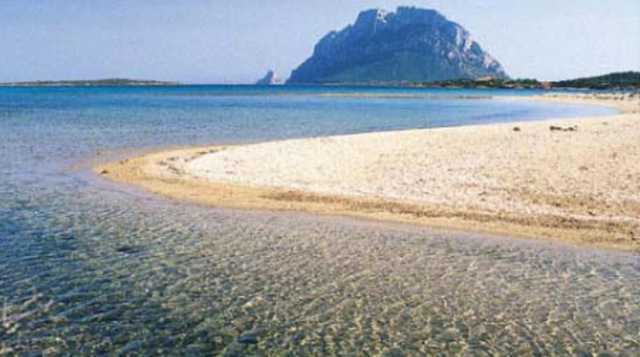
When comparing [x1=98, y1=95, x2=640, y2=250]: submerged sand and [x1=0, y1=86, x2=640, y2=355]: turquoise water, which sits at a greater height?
[x1=98, y1=95, x2=640, y2=250]: submerged sand

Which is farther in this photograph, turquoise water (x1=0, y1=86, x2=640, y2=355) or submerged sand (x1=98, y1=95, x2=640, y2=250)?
submerged sand (x1=98, y1=95, x2=640, y2=250)

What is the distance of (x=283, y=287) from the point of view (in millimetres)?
11234

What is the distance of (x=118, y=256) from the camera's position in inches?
509

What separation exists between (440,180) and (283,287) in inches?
436

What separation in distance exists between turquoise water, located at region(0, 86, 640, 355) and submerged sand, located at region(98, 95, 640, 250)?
1453 millimetres

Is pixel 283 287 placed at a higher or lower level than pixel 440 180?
lower

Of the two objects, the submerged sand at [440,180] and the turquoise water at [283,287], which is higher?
the submerged sand at [440,180]

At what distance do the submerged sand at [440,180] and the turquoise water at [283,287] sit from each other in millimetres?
1453

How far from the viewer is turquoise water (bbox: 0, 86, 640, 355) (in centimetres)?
901

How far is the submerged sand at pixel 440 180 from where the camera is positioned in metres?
16.4

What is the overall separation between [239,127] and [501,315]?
39199 mm

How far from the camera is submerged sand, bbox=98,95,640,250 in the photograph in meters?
16.4

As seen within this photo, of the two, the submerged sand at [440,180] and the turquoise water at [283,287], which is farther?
the submerged sand at [440,180]

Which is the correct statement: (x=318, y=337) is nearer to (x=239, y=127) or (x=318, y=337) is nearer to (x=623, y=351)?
(x=623, y=351)
